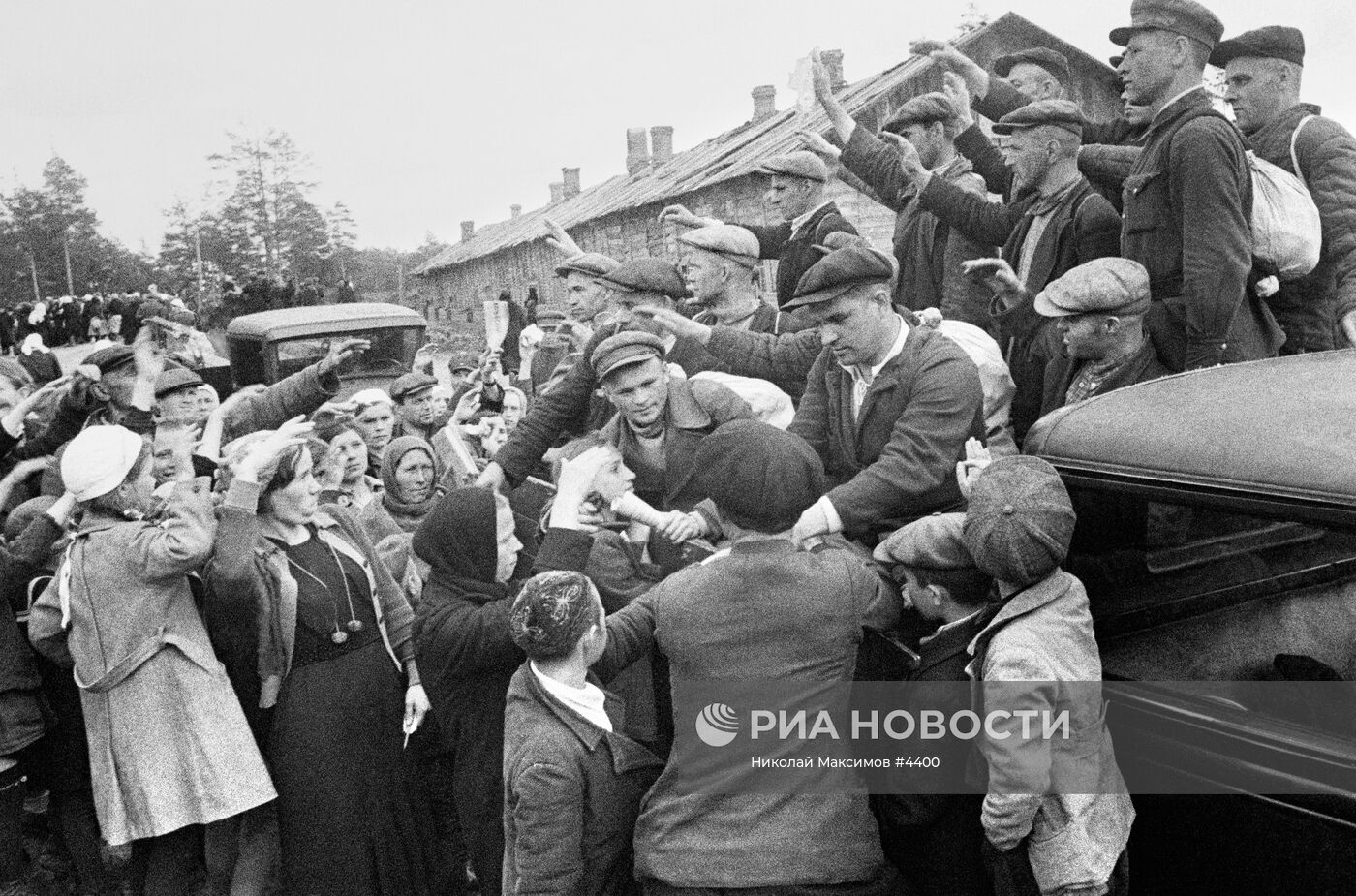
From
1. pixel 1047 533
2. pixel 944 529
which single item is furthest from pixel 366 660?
pixel 1047 533

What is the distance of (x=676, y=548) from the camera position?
3.56 meters

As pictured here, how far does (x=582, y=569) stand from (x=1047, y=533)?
1395 mm

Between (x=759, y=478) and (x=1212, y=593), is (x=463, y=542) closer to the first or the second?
(x=759, y=478)

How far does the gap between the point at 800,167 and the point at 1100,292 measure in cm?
226

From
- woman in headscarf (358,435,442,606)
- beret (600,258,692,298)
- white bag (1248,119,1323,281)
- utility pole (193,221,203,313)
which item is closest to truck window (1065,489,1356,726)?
white bag (1248,119,1323,281)

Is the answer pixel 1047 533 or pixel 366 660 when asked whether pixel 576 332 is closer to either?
pixel 366 660

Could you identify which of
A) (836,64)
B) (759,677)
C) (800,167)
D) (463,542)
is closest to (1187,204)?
(800,167)

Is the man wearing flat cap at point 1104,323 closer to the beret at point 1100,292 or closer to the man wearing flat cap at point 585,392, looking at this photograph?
the beret at point 1100,292

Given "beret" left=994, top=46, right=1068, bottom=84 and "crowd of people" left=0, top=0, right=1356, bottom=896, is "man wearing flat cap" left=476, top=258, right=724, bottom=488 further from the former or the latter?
"beret" left=994, top=46, right=1068, bottom=84

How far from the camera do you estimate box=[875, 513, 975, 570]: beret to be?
2.65 meters

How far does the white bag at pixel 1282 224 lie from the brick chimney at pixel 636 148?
30644 millimetres

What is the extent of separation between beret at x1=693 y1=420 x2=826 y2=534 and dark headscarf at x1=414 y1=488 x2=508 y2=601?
3.14 ft


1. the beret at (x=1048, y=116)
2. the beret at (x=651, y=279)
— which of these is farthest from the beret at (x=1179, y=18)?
the beret at (x=651, y=279)

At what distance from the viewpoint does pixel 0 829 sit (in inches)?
171
